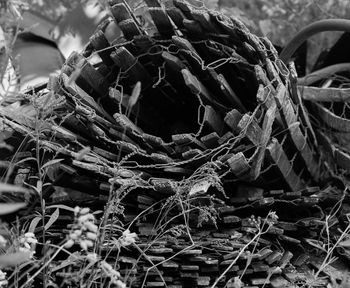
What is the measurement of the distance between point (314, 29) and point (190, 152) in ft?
1.85

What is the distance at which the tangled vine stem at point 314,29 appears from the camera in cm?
166

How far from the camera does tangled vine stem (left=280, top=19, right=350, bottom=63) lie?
5.46 feet

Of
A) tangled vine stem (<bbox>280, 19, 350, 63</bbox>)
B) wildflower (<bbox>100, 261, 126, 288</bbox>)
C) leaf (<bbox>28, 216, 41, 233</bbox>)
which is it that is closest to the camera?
wildflower (<bbox>100, 261, 126, 288</bbox>)

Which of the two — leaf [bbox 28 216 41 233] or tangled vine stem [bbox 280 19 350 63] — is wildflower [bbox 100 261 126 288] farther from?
tangled vine stem [bbox 280 19 350 63]

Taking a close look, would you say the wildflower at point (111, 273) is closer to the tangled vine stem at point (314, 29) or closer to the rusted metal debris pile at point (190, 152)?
the rusted metal debris pile at point (190, 152)

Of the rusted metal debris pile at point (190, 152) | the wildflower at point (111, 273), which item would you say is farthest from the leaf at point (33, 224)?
the wildflower at point (111, 273)

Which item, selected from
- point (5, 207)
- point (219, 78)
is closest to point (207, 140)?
point (219, 78)

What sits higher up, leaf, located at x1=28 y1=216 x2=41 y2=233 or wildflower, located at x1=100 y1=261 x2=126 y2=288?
leaf, located at x1=28 y1=216 x2=41 y2=233

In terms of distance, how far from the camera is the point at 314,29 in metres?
1.70

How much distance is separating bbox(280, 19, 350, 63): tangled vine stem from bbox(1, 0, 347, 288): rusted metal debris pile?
213mm

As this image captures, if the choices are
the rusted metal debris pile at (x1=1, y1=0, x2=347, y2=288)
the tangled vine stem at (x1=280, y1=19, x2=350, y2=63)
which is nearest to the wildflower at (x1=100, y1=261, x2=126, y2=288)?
the rusted metal debris pile at (x1=1, y1=0, x2=347, y2=288)

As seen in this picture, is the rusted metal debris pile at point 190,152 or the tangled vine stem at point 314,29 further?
the tangled vine stem at point 314,29

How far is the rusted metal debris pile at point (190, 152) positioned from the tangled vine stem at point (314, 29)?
0.21 m

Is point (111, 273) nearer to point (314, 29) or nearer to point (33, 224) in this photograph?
point (33, 224)
